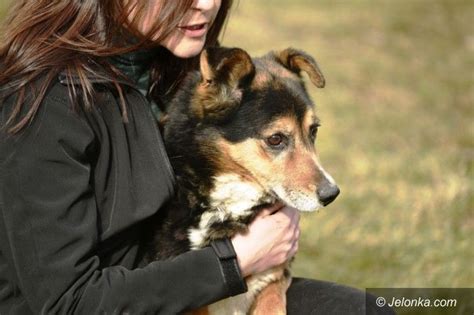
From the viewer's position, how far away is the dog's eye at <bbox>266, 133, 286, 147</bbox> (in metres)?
3.41

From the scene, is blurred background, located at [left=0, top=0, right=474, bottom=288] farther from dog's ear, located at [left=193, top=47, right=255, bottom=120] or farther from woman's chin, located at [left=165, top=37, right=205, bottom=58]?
dog's ear, located at [left=193, top=47, right=255, bottom=120]

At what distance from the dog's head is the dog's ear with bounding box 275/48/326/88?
308 mm

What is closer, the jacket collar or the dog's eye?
the jacket collar

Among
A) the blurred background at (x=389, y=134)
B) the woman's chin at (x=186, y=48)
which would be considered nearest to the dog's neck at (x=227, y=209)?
the woman's chin at (x=186, y=48)

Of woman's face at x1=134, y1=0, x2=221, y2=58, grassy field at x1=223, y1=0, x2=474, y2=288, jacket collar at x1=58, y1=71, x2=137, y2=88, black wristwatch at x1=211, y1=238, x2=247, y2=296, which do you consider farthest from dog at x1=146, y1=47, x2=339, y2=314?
grassy field at x1=223, y1=0, x2=474, y2=288

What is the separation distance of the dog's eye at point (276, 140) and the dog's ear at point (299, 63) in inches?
17.6

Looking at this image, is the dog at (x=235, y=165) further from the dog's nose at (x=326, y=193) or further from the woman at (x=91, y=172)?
the woman at (x=91, y=172)

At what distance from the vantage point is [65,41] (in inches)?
118

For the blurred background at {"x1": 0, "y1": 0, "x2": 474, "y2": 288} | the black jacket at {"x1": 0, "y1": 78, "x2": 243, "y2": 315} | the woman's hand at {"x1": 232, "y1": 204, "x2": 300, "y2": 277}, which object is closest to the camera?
the black jacket at {"x1": 0, "y1": 78, "x2": 243, "y2": 315}

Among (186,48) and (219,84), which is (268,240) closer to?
(219,84)

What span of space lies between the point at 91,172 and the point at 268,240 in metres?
0.76

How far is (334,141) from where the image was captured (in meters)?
8.99

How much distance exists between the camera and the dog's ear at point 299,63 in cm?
373

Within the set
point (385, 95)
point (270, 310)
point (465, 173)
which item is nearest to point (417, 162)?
point (465, 173)
